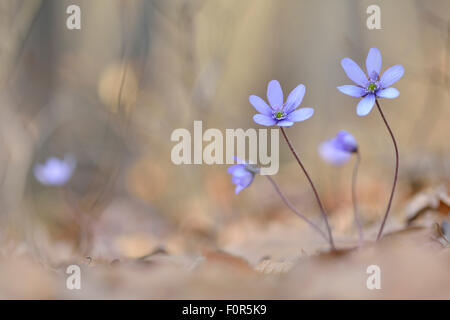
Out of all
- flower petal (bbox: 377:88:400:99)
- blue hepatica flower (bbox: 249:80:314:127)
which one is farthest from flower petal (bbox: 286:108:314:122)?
flower petal (bbox: 377:88:400:99)

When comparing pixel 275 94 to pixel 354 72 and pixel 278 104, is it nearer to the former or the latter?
pixel 278 104

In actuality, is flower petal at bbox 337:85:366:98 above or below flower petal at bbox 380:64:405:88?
below

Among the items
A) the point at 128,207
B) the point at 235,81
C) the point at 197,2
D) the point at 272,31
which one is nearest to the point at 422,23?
the point at 272,31

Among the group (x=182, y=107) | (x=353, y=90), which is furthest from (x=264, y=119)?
(x=182, y=107)

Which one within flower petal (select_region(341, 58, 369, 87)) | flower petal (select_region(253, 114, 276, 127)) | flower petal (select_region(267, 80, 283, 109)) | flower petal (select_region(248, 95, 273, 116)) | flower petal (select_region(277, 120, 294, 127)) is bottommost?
flower petal (select_region(277, 120, 294, 127))

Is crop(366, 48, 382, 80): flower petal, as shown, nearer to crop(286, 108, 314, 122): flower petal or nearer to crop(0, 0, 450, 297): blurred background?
crop(286, 108, 314, 122): flower petal

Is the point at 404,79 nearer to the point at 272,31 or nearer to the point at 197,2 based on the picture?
the point at 272,31
